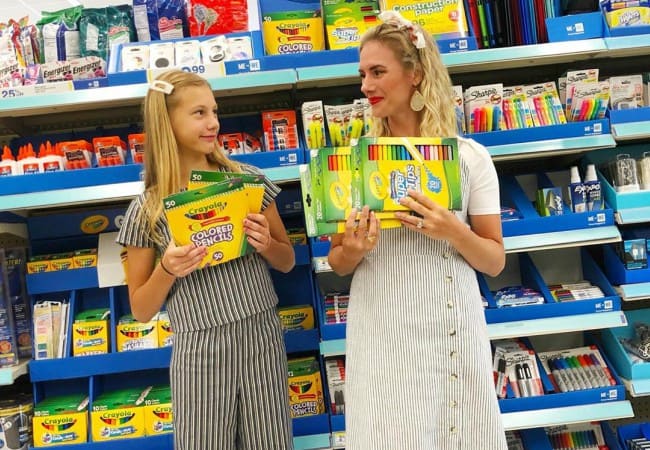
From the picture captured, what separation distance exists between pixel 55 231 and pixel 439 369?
2070 millimetres

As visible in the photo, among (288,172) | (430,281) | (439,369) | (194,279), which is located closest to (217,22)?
(288,172)

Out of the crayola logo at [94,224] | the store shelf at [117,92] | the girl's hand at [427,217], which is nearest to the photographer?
the girl's hand at [427,217]

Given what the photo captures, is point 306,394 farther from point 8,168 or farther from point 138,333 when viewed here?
point 8,168

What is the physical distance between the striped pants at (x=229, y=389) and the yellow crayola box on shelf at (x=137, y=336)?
730 mm

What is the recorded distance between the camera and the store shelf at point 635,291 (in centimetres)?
235

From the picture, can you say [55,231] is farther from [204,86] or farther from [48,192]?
[204,86]

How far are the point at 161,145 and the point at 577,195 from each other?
6.02ft

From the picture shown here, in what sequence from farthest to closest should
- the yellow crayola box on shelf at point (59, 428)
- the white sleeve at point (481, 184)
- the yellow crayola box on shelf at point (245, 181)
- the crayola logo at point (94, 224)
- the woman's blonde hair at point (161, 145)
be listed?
the crayola logo at point (94, 224)
the yellow crayola box on shelf at point (59, 428)
the woman's blonde hair at point (161, 145)
the yellow crayola box on shelf at point (245, 181)
the white sleeve at point (481, 184)

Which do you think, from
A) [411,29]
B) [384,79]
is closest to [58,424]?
[384,79]

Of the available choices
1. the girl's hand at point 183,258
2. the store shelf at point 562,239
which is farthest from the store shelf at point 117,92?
the store shelf at point 562,239

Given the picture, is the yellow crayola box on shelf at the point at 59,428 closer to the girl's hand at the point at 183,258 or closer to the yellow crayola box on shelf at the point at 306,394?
the yellow crayola box on shelf at the point at 306,394

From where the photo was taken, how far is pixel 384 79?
147cm

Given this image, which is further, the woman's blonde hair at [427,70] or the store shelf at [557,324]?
the store shelf at [557,324]

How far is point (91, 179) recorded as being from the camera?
2193 mm
